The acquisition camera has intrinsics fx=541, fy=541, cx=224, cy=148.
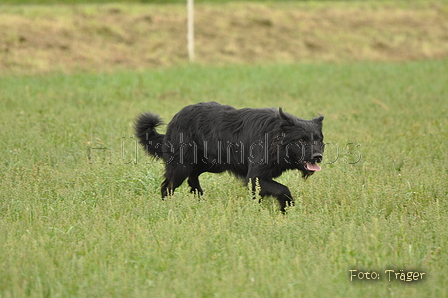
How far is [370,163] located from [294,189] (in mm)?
1625

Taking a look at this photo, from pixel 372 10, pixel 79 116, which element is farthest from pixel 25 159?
pixel 372 10

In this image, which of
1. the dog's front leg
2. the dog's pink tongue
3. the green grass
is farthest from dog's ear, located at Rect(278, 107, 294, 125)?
the green grass

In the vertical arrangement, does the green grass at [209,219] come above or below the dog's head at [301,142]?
below

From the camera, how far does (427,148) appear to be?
8.84 meters

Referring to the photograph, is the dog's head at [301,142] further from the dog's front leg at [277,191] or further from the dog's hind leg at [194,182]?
the dog's hind leg at [194,182]

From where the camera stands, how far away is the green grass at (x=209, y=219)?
401 cm

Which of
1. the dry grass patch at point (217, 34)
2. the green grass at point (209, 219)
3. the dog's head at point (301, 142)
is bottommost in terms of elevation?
the green grass at point (209, 219)

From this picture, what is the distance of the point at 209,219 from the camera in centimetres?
534

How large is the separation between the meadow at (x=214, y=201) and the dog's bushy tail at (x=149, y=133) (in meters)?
0.40

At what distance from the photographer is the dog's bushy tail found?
23.1 ft

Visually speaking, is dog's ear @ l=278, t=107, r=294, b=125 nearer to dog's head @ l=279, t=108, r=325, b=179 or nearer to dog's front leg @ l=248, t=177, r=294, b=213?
dog's head @ l=279, t=108, r=325, b=179

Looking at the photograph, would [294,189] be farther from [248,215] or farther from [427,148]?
[427,148]

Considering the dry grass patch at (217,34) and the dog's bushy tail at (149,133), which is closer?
the dog's bushy tail at (149,133)

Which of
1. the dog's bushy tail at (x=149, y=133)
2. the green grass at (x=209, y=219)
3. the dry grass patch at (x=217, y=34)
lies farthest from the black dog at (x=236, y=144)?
the dry grass patch at (x=217, y=34)
